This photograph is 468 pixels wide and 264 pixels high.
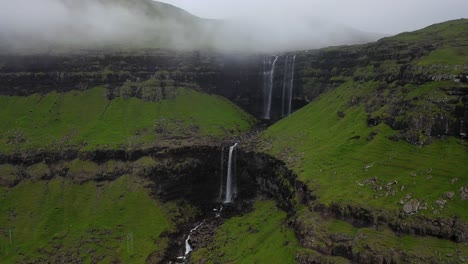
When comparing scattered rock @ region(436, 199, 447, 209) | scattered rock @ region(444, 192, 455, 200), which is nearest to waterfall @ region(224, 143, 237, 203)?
scattered rock @ region(436, 199, 447, 209)

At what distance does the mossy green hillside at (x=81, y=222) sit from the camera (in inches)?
5344

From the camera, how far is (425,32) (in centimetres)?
18638

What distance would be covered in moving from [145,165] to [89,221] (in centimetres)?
2795

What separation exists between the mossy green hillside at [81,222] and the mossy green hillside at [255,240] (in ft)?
64.5

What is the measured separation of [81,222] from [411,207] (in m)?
103

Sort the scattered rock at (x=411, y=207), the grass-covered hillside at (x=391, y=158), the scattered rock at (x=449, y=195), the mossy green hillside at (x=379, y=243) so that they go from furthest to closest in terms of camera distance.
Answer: the scattered rock at (x=449, y=195) → the scattered rock at (x=411, y=207) → the grass-covered hillside at (x=391, y=158) → the mossy green hillside at (x=379, y=243)

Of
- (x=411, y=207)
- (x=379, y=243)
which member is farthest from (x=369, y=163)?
(x=379, y=243)

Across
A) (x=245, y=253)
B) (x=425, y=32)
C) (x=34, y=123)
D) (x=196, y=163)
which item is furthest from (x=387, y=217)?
(x=34, y=123)

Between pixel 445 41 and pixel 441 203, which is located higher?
pixel 445 41

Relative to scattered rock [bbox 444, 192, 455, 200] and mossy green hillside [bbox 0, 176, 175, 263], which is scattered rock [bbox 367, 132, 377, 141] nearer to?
scattered rock [bbox 444, 192, 455, 200]

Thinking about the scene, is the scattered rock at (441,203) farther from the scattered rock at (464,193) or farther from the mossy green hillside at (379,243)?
the mossy green hillside at (379,243)

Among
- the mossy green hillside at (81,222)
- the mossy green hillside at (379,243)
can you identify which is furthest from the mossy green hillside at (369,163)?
the mossy green hillside at (81,222)

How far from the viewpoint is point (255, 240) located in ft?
401

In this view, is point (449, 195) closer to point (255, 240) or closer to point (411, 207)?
point (411, 207)
